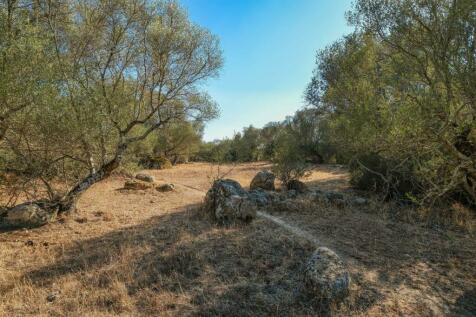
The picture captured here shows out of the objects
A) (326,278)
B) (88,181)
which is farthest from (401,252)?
(88,181)

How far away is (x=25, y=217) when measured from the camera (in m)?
9.24

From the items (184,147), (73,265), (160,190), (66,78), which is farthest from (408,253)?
(184,147)

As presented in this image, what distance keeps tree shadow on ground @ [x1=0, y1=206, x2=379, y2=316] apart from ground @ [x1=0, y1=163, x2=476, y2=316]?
0.02 m

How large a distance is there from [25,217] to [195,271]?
19.7ft

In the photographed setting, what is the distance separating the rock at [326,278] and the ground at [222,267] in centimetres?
20

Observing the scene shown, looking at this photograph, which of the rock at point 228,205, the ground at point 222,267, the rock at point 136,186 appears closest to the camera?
the ground at point 222,267

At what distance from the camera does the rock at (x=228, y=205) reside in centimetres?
919

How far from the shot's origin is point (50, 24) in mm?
8117

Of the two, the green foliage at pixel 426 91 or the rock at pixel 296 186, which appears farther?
the rock at pixel 296 186

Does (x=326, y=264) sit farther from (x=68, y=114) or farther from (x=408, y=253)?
(x=68, y=114)

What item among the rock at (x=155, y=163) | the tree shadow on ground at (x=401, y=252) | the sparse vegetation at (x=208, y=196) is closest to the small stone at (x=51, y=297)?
the sparse vegetation at (x=208, y=196)

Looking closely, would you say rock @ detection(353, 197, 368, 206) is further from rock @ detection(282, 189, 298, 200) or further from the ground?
rock @ detection(282, 189, 298, 200)

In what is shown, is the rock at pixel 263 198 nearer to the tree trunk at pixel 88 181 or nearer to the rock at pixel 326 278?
the tree trunk at pixel 88 181

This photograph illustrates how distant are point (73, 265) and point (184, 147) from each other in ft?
92.4
